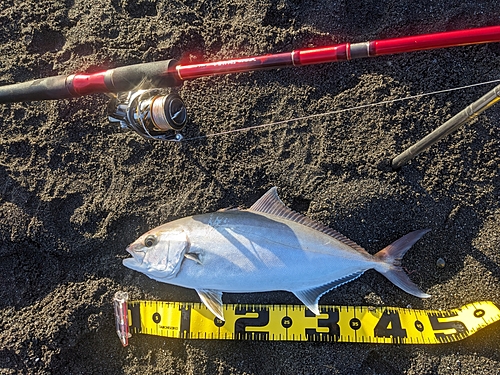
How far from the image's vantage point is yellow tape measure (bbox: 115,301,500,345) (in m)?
2.46

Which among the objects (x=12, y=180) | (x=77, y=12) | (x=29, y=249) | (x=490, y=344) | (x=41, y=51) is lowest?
(x=490, y=344)

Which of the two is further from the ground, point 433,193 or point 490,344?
point 433,193

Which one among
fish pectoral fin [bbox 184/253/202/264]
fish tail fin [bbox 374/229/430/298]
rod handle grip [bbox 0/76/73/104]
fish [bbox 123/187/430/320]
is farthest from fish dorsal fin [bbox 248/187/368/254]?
rod handle grip [bbox 0/76/73/104]

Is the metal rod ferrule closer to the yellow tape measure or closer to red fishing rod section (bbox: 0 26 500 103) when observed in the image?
red fishing rod section (bbox: 0 26 500 103)

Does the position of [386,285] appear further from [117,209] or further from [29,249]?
[29,249]

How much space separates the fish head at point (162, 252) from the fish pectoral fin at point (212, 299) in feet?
0.76

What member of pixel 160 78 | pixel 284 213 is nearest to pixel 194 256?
pixel 284 213

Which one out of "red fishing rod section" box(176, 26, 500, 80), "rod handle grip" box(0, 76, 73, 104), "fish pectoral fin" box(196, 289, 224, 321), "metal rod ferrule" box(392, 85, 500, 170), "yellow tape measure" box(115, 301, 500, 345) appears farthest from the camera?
"yellow tape measure" box(115, 301, 500, 345)

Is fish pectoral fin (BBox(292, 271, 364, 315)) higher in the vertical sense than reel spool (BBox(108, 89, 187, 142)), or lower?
lower

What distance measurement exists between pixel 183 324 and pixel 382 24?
2.36 m

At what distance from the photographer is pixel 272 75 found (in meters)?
2.65

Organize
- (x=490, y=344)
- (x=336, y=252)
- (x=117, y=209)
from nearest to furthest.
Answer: (x=336, y=252) → (x=490, y=344) → (x=117, y=209)

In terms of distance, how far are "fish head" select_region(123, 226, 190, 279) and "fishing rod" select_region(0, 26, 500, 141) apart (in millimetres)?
591

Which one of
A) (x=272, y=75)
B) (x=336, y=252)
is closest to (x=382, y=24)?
(x=272, y=75)
